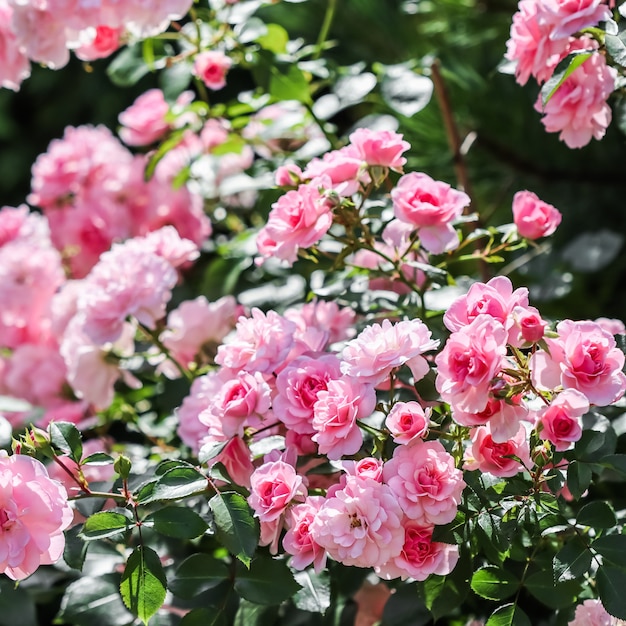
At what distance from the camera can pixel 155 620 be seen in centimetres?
73

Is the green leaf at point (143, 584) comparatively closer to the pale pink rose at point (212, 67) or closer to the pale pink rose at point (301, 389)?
the pale pink rose at point (301, 389)

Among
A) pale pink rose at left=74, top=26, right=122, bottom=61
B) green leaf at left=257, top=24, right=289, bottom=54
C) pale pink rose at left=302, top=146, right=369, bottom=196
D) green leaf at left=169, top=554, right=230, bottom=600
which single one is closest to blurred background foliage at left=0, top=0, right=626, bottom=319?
green leaf at left=257, top=24, right=289, bottom=54

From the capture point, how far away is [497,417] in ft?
1.86

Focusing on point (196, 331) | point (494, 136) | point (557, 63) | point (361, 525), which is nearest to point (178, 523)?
point (361, 525)

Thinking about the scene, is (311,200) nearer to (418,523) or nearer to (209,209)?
(418,523)

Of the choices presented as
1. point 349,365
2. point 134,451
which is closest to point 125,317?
point 134,451

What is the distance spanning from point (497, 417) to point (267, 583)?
8.0 inches

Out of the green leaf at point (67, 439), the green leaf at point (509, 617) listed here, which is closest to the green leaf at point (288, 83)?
the green leaf at point (67, 439)

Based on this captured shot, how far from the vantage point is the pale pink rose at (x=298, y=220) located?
67cm

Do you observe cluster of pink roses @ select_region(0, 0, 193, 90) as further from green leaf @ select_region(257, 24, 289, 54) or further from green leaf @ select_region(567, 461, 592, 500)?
green leaf @ select_region(567, 461, 592, 500)

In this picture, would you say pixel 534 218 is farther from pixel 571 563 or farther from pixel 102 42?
pixel 102 42

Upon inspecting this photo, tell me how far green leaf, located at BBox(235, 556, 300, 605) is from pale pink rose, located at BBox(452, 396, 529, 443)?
0.55 feet

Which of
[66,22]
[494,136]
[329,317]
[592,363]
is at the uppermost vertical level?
[66,22]

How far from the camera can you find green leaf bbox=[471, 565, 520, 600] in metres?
0.59
